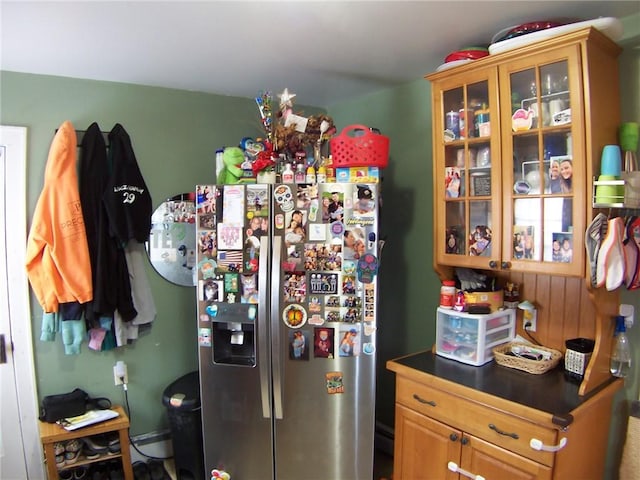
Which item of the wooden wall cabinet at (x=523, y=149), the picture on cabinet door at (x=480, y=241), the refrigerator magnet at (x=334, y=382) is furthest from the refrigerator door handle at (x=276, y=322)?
the picture on cabinet door at (x=480, y=241)

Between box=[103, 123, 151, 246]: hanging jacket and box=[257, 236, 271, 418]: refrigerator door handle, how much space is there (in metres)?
0.92

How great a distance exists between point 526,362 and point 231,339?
137 centimetres

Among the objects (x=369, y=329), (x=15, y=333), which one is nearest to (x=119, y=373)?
(x=15, y=333)

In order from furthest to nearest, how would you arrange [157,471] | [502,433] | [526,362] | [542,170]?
[157,471]
[526,362]
[542,170]
[502,433]

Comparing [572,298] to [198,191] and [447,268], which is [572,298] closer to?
[447,268]

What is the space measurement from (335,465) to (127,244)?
1.70 m

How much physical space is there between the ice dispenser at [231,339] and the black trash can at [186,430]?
424mm

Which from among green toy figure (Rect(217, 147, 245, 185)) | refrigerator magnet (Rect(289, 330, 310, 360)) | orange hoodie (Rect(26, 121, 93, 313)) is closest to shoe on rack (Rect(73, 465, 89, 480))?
orange hoodie (Rect(26, 121, 93, 313))

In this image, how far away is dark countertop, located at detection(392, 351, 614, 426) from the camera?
1.56 m

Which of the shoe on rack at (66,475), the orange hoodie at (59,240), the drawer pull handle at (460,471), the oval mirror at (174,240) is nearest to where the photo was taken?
the drawer pull handle at (460,471)

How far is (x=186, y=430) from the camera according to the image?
237 cm

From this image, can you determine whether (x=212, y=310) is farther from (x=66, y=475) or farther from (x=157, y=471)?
(x=66, y=475)

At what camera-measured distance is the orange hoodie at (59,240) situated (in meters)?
2.24

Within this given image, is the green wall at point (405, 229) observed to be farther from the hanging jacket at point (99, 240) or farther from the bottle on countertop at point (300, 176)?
the hanging jacket at point (99, 240)
